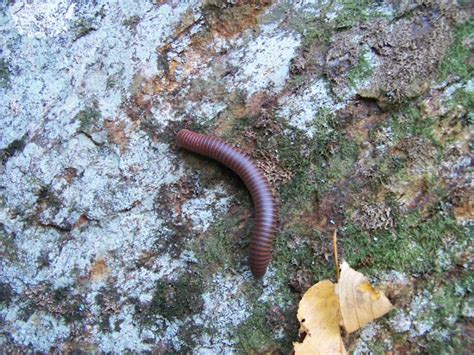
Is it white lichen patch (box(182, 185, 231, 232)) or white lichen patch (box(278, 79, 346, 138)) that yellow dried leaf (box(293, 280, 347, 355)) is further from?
white lichen patch (box(278, 79, 346, 138))

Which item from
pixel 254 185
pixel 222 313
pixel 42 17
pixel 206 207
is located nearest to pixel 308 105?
pixel 254 185

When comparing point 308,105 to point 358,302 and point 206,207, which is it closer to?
point 206,207

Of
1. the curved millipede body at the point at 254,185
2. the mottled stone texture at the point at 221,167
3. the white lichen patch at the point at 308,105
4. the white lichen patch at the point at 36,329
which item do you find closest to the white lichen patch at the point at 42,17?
the mottled stone texture at the point at 221,167

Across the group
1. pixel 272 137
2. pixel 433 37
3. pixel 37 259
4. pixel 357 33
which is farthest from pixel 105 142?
pixel 433 37

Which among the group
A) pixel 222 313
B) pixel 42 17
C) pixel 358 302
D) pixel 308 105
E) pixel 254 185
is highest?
pixel 42 17

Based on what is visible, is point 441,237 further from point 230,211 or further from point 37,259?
point 37,259

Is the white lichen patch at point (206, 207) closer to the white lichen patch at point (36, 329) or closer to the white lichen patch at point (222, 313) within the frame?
the white lichen patch at point (222, 313)
